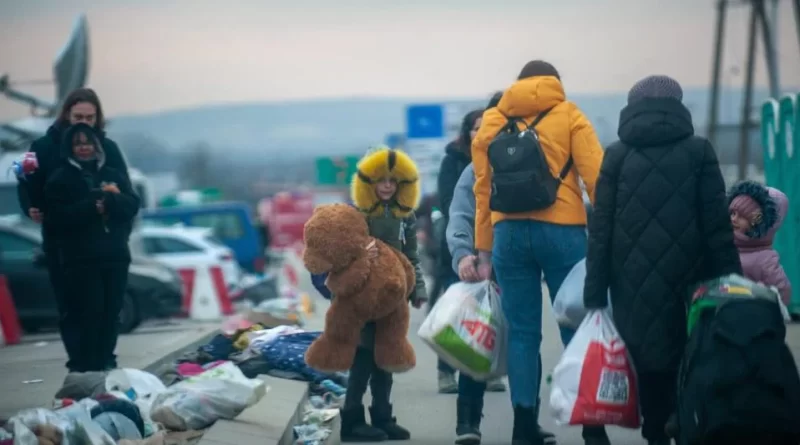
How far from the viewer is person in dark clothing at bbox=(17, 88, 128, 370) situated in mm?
8930

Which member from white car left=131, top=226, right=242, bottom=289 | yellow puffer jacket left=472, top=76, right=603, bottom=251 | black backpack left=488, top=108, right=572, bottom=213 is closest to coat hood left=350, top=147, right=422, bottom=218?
yellow puffer jacket left=472, top=76, right=603, bottom=251

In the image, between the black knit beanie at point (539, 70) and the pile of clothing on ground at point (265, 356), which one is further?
the pile of clothing on ground at point (265, 356)

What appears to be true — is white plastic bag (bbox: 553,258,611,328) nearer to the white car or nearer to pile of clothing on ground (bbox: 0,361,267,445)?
pile of clothing on ground (bbox: 0,361,267,445)

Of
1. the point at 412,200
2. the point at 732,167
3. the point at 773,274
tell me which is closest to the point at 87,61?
the point at 412,200

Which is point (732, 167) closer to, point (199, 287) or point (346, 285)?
point (199, 287)

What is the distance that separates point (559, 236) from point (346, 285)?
1218 mm

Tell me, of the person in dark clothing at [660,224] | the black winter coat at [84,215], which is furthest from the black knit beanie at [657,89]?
the black winter coat at [84,215]

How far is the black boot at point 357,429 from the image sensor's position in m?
8.12

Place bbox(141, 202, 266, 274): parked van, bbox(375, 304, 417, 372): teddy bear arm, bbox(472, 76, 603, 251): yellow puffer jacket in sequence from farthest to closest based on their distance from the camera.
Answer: bbox(141, 202, 266, 274): parked van → bbox(375, 304, 417, 372): teddy bear arm → bbox(472, 76, 603, 251): yellow puffer jacket

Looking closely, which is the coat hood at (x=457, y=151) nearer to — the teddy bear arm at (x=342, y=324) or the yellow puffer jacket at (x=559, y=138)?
the teddy bear arm at (x=342, y=324)

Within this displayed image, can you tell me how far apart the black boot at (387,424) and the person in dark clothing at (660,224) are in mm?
2083

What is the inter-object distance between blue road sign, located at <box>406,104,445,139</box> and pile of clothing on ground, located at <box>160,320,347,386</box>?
22276 mm

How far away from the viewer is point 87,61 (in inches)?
930

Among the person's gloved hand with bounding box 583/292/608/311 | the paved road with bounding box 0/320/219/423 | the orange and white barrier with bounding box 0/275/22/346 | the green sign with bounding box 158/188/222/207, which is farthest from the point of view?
the green sign with bounding box 158/188/222/207
